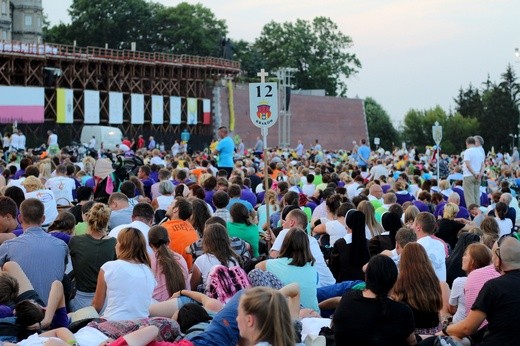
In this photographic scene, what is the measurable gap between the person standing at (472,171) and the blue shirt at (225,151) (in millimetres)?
5254

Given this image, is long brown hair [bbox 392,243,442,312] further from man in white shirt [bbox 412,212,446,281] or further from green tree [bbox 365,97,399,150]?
green tree [bbox 365,97,399,150]

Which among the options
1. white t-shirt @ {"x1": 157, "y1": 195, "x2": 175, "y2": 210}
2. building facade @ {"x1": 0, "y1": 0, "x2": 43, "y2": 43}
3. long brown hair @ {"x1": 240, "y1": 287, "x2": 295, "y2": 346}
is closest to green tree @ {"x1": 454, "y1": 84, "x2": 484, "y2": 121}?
building facade @ {"x1": 0, "y1": 0, "x2": 43, "y2": 43}

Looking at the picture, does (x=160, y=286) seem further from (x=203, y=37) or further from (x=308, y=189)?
(x=203, y=37)

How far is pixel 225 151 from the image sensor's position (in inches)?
877

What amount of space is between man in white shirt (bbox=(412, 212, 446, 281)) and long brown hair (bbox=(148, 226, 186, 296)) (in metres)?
2.67

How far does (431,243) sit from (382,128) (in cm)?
9624

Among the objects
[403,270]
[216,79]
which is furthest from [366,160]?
[216,79]

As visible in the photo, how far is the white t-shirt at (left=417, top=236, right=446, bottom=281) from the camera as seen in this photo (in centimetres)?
1012

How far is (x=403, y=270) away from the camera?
7883 mm

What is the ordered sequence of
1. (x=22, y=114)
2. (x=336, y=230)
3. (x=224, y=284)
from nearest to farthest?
(x=224, y=284), (x=336, y=230), (x=22, y=114)

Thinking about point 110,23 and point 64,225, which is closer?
point 64,225

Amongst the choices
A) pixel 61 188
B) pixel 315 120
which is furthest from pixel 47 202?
pixel 315 120

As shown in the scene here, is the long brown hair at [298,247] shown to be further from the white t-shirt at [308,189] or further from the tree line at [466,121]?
the tree line at [466,121]

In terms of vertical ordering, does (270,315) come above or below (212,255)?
above
